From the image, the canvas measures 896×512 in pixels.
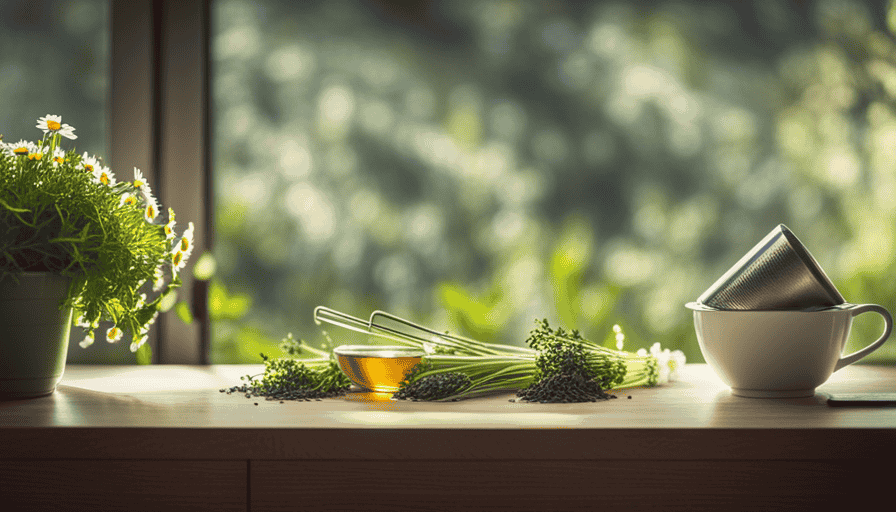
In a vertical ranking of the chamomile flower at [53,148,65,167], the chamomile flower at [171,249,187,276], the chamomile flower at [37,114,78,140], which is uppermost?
the chamomile flower at [37,114,78,140]

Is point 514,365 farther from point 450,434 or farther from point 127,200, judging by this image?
point 127,200

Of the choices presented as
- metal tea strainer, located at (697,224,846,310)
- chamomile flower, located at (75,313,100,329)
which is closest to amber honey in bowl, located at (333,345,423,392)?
chamomile flower, located at (75,313,100,329)

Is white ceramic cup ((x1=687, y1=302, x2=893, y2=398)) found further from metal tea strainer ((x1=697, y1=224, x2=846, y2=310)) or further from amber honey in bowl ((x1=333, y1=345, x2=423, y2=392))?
amber honey in bowl ((x1=333, y1=345, x2=423, y2=392))

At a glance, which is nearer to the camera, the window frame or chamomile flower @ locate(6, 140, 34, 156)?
chamomile flower @ locate(6, 140, 34, 156)

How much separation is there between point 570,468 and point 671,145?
0.94 m

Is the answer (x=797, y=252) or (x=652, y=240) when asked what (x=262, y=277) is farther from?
(x=797, y=252)

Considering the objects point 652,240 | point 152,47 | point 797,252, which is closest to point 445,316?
point 652,240

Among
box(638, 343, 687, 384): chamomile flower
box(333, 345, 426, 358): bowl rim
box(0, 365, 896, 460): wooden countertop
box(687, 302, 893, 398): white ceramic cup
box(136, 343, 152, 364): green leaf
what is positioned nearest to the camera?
box(0, 365, 896, 460): wooden countertop

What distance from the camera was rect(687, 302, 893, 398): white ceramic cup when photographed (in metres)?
1.00

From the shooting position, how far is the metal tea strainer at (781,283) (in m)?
1.04

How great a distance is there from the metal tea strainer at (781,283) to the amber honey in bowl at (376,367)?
0.51 metres

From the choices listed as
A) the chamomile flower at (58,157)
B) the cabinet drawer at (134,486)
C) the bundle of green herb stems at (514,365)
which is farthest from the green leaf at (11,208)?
the bundle of green herb stems at (514,365)

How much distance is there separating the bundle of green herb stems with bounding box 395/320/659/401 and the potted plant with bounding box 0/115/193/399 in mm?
491

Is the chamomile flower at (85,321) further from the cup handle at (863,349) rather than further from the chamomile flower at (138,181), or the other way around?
the cup handle at (863,349)
